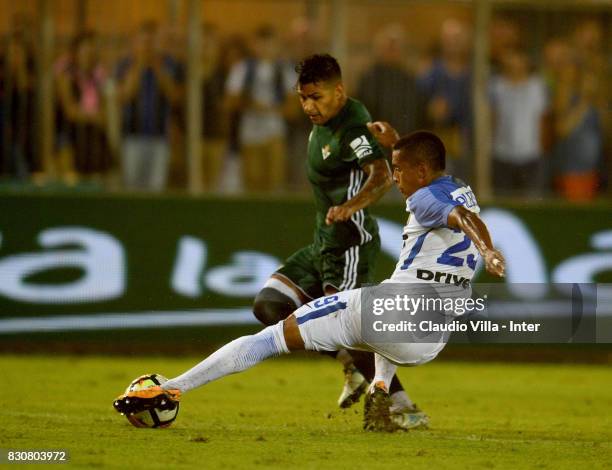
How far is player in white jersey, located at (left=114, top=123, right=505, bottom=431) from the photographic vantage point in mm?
8078

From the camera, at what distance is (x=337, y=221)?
29.0 feet

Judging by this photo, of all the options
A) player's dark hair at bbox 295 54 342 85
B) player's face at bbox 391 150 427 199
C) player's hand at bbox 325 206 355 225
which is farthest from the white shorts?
player's dark hair at bbox 295 54 342 85

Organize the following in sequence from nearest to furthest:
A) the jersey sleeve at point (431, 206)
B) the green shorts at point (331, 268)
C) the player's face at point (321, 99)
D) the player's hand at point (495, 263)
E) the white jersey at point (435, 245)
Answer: the player's hand at point (495, 263) < the jersey sleeve at point (431, 206) < the white jersey at point (435, 245) < the player's face at point (321, 99) < the green shorts at point (331, 268)

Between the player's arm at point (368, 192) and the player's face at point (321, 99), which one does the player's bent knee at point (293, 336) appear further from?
the player's face at point (321, 99)

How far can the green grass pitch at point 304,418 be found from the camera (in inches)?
293

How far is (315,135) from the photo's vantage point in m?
9.36

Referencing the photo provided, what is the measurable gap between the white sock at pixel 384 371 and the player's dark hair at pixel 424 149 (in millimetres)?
1430

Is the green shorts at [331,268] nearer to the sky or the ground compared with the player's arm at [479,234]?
nearer to the ground

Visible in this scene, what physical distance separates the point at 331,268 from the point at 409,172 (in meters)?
1.45

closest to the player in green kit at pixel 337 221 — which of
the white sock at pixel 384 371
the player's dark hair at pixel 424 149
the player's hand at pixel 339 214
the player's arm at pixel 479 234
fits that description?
the player's hand at pixel 339 214

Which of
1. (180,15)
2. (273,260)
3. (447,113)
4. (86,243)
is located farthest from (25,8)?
(447,113)

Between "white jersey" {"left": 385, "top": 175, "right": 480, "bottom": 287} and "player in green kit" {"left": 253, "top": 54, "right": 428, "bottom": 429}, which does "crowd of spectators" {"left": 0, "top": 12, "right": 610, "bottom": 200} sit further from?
"white jersey" {"left": 385, "top": 175, "right": 480, "bottom": 287}

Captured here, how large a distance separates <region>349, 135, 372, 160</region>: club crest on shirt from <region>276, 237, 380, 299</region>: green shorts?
763 mm

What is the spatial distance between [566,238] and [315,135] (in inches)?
238
